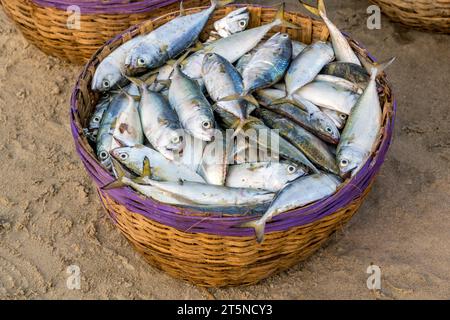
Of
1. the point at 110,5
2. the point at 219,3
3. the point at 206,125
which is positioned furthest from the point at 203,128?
the point at 110,5

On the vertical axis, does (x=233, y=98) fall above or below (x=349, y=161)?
above

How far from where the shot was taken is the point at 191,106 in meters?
2.47

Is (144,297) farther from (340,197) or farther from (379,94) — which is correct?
(379,94)

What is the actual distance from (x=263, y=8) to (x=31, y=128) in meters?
1.28

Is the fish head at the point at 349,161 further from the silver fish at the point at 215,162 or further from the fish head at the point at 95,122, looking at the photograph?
the fish head at the point at 95,122

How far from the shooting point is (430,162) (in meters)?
3.01

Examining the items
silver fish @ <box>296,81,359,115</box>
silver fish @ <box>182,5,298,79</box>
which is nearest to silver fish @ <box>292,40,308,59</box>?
silver fish @ <box>182,5,298,79</box>

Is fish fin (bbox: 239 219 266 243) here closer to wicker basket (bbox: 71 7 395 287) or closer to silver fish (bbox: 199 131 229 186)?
wicker basket (bbox: 71 7 395 287)

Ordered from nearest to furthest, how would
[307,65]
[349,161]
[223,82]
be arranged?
[349,161]
[223,82]
[307,65]

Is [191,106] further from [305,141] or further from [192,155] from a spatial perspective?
[305,141]

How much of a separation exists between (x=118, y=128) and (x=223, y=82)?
1.44ft

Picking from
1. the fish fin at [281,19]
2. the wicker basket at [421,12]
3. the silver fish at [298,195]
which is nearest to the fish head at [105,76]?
the fish fin at [281,19]

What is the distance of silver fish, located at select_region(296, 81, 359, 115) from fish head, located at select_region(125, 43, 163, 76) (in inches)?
24.2

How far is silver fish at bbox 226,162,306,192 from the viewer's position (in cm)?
233
